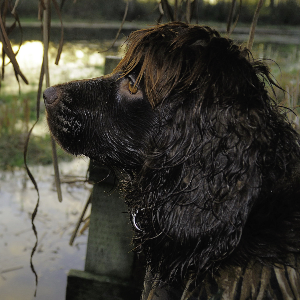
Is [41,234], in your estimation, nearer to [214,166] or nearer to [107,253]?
[107,253]

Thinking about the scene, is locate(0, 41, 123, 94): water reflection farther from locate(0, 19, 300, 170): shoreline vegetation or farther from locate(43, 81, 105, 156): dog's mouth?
locate(43, 81, 105, 156): dog's mouth

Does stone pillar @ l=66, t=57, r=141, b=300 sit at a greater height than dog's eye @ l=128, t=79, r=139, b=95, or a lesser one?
lesser

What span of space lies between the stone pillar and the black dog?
81 centimetres

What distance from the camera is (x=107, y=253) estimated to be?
298 centimetres

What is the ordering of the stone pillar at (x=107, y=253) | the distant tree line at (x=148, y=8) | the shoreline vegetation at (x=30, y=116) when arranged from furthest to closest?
1. the distant tree line at (x=148, y=8)
2. the shoreline vegetation at (x=30, y=116)
3. the stone pillar at (x=107, y=253)

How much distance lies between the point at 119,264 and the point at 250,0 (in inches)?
359

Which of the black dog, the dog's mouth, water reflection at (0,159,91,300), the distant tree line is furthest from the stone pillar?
the distant tree line

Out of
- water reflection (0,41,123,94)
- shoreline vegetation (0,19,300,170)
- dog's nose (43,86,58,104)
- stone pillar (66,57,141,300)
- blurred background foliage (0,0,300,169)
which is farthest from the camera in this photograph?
water reflection (0,41,123,94)

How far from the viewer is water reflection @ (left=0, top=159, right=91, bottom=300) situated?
3.44 m

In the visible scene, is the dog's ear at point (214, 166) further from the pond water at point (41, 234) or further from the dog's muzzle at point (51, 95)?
the pond water at point (41, 234)

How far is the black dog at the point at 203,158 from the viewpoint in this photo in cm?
180

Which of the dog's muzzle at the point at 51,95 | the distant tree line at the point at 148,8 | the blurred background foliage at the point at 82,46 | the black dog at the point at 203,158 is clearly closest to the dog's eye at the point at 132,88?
the black dog at the point at 203,158

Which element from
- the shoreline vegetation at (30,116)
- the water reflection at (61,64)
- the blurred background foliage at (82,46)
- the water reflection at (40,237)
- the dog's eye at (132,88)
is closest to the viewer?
the dog's eye at (132,88)

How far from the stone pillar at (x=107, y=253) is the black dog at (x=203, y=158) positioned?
81cm
